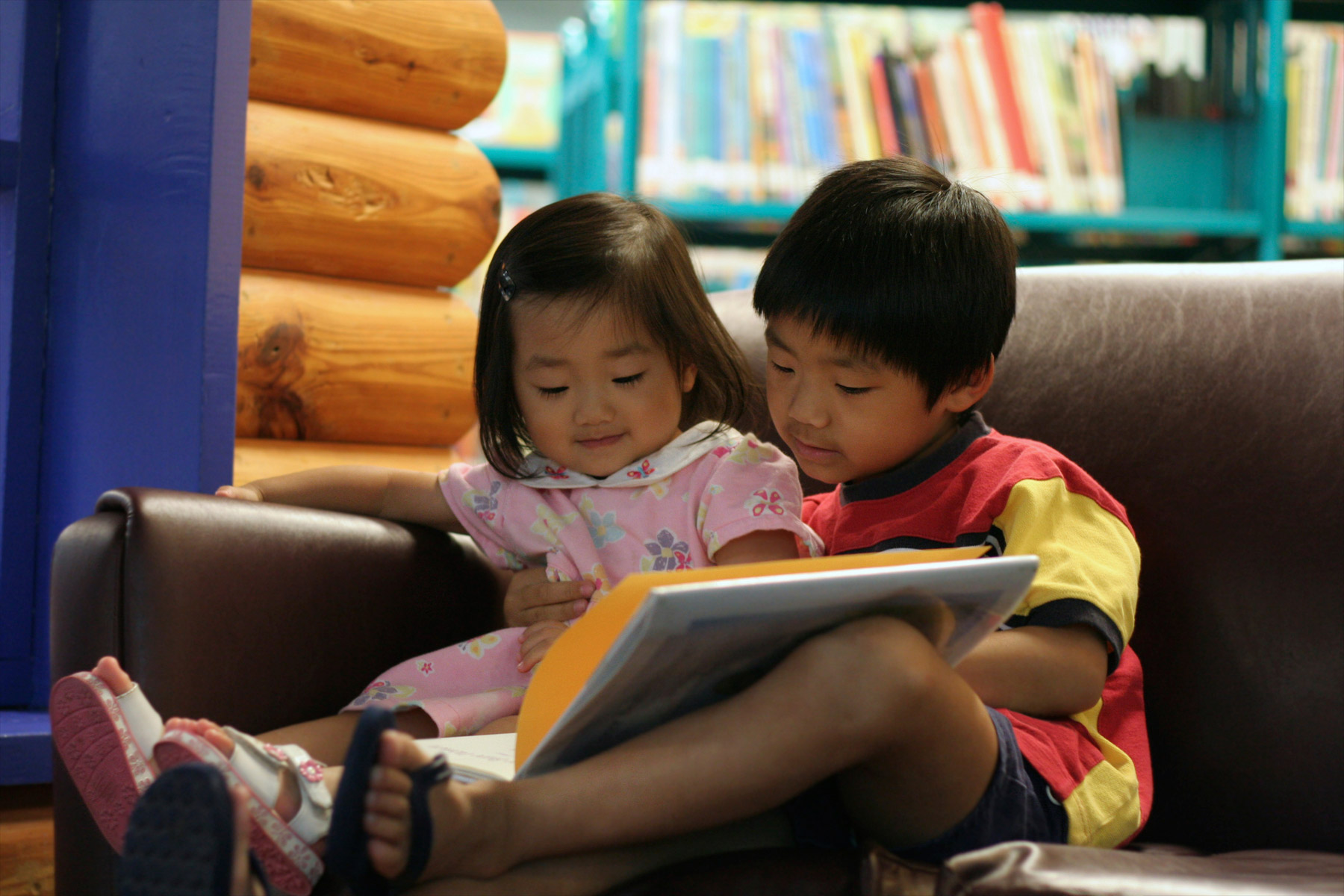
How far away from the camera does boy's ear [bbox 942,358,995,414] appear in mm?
1098

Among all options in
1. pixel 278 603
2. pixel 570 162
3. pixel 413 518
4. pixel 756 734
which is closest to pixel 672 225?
pixel 413 518

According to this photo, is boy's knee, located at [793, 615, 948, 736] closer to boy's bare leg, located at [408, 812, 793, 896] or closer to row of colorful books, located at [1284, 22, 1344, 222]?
boy's bare leg, located at [408, 812, 793, 896]

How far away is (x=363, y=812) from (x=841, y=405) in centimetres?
58

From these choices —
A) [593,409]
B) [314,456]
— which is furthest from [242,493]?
[314,456]

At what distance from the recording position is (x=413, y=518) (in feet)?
4.18

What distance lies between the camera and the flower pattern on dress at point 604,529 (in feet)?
4.02

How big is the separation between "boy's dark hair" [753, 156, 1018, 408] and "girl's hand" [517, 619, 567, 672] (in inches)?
14.0

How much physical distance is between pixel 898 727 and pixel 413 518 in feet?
2.20

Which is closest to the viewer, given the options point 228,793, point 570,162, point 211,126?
point 228,793

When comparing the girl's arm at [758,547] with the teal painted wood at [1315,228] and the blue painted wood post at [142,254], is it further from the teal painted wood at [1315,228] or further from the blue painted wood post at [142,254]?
the teal painted wood at [1315,228]

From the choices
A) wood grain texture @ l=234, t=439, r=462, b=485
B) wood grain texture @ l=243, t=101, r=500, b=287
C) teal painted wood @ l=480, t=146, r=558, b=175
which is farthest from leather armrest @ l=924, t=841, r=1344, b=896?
teal painted wood @ l=480, t=146, r=558, b=175

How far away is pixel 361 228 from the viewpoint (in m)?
1.89

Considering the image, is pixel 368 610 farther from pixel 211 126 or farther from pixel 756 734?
pixel 211 126

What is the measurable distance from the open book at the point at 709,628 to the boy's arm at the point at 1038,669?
85 mm
